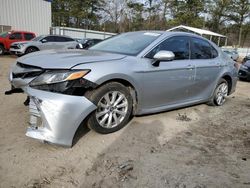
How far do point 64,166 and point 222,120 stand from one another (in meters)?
3.32

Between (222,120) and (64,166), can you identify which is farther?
(222,120)

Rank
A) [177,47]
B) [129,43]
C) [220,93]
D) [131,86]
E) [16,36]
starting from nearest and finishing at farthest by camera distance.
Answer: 1. [131,86]
2. [129,43]
3. [177,47]
4. [220,93]
5. [16,36]

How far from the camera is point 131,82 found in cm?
395

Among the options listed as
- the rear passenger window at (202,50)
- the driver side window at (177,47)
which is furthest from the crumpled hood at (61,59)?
the rear passenger window at (202,50)

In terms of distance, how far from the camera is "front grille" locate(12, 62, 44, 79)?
350 cm

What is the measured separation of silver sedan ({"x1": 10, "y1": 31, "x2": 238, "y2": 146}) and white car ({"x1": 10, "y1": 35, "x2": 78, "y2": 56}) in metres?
12.0

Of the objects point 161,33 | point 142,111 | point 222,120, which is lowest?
point 222,120

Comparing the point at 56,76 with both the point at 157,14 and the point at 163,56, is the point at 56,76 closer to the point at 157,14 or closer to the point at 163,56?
the point at 163,56

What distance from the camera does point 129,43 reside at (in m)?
4.61

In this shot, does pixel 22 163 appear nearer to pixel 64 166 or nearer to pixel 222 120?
pixel 64 166

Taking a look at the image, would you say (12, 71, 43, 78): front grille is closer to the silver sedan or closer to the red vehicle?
the silver sedan

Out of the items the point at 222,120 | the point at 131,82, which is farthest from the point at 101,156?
the point at 222,120

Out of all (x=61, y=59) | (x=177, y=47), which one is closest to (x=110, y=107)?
(x=61, y=59)

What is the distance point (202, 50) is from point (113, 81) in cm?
247
